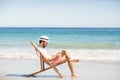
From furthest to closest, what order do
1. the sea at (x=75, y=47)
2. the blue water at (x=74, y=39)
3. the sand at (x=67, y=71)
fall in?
the blue water at (x=74, y=39) < the sea at (x=75, y=47) < the sand at (x=67, y=71)

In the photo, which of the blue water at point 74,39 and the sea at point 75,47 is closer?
the sea at point 75,47

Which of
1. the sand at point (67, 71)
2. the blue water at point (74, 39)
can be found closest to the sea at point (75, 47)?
the blue water at point (74, 39)

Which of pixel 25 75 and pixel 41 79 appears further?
pixel 25 75

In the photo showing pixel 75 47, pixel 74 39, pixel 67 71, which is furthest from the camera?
pixel 74 39

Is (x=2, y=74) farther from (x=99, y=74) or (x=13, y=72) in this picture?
(x=99, y=74)

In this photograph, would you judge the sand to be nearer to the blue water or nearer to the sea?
the sea

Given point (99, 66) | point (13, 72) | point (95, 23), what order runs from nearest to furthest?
point (13, 72), point (99, 66), point (95, 23)

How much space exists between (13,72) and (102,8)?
214 inches

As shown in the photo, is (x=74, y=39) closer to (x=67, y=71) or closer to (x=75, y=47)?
(x=75, y=47)

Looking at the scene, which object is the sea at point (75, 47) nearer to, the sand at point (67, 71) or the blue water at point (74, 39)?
the blue water at point (74, 39)

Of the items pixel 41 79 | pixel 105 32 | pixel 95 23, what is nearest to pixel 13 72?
pixel 41 79

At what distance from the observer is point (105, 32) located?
13555 mm

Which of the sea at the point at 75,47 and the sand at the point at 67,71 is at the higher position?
the sea at the point at 75,47

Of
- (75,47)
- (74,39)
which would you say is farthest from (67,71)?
(74,39)
